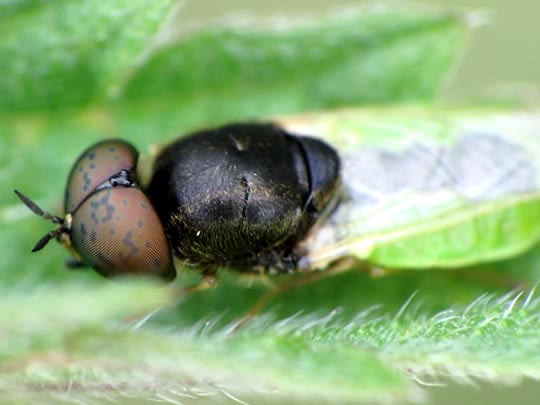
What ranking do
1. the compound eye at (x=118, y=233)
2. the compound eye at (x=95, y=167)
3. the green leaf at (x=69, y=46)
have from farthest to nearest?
the green leaf at (x=69, y=46), the compound eye at (x=95, y=167), the compound eye at (x=118, y=233)

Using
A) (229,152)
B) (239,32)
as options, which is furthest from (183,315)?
(239,32)

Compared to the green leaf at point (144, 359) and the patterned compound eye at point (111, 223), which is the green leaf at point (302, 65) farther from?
the green leaf at point (144, 359)

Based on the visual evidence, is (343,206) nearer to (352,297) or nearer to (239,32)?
(352,297)

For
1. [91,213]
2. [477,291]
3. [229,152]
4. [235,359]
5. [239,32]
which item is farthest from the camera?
→ [477,291]

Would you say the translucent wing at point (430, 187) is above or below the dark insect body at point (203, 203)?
below

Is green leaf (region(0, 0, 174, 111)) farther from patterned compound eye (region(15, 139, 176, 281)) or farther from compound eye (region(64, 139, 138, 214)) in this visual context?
patterned compound eye (region(15, 139, 176, 281))

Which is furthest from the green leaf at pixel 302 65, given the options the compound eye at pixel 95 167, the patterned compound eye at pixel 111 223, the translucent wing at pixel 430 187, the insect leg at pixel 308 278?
the insect leg at pixel 308 278

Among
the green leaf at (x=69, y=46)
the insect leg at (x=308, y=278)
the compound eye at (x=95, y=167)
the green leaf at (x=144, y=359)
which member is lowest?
the insect leg at (x=308, y=278)

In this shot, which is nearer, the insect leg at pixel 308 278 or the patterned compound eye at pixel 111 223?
the patterned compound eye at pixel 111 223
